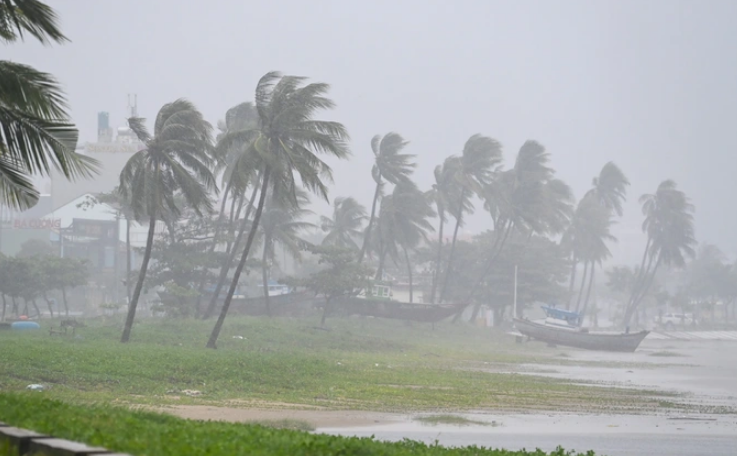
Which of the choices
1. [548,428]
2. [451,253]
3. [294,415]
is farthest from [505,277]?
[294,415]

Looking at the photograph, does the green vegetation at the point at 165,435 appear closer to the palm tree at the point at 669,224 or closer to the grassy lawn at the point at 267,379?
the grassy lawn at the point at 267,379

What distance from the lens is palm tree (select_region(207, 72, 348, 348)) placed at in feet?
97.9

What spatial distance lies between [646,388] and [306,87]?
48.3 feet

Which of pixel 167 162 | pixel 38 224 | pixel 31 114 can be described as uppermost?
pixel 38 224

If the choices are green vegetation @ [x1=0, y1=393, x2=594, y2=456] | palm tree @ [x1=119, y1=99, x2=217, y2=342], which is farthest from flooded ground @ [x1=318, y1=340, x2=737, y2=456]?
palm tree @ [x1=119, y1=99, x2=217, y2=342]

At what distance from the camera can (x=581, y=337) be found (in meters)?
52.8

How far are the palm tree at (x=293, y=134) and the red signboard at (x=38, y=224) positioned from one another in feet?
169

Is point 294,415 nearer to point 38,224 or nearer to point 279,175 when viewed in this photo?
point 279,175

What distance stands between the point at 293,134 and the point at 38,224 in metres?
57.4

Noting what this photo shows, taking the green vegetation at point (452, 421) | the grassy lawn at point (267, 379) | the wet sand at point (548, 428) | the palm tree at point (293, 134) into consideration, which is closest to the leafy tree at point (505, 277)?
the grassy lawn at point (267, 379)

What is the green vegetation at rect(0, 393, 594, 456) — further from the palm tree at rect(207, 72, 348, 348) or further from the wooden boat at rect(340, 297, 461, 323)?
the wooden boat at rect(340, 297, 461, 323)

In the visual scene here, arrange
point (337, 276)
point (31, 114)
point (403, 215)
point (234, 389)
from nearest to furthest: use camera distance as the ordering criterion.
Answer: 1. point (31, 114)
2. point (234, 389)
3. point (337, 276)
4. point (403, 215)

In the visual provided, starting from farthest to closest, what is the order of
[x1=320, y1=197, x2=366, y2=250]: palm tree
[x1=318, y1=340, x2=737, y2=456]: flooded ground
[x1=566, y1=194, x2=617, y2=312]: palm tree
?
1. [x1=566, y1=194, x2=617, y2=312]: palm tree
2. [x1=320, y1=197, x2=366, y2=250]: palm tree
3. [x1=318, y1=340, x2=737, y2=456]: flooded ground

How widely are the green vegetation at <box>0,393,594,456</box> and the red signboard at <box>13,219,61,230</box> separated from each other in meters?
70.7
